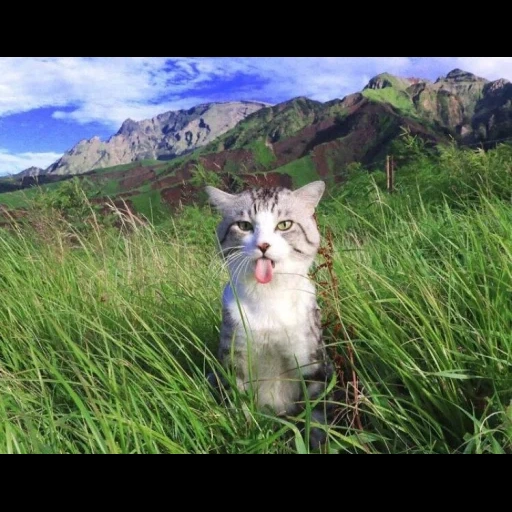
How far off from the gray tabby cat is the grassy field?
0.06 metres

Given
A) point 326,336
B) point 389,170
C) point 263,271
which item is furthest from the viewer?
point 389,170

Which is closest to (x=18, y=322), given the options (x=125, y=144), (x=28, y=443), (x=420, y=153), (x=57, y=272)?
(x=57, y=272)

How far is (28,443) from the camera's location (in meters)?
1.42

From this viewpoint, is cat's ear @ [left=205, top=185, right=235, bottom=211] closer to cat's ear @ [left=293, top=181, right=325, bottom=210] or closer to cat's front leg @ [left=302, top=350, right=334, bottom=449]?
cat's ear @ [left=293, top=181, right=325, bottom=210]

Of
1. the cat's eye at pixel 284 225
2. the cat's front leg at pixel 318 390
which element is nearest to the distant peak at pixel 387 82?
the cat's eye at pixel 284 225

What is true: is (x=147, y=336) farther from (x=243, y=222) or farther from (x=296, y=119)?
(x=296, y=119)

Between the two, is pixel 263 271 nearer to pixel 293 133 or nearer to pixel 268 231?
pixel 268 231

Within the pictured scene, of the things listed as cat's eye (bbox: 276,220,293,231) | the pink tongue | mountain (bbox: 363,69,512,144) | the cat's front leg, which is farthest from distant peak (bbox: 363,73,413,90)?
the cat's front leg

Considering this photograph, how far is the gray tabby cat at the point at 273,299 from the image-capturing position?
1.49 meters

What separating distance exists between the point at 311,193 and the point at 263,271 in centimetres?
25

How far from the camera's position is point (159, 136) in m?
1.57

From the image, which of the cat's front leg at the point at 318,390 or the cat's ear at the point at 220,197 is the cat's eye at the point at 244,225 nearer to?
the cat's ear at the point at 220,197

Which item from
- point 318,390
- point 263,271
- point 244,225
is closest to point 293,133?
point 244,225
